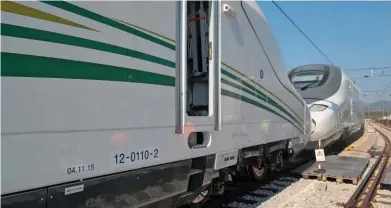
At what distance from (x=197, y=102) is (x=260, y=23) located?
2055 mm

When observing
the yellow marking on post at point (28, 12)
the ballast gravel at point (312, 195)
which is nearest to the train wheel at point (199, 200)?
the ballast gravel at point (312, 195)

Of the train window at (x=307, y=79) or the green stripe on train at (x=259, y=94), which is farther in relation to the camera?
the train window at (x=307, y=79)

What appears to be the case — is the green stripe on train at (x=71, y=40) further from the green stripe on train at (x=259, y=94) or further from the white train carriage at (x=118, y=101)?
the green stripe on train at (x=259, y=94)

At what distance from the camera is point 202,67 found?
4180 mm

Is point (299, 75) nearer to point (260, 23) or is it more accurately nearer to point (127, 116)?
point (260, 23)

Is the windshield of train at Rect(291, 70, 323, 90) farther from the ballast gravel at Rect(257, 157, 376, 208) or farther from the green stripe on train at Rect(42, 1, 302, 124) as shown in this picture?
the green stripe on train at Rect(42, 1, 302, 124)

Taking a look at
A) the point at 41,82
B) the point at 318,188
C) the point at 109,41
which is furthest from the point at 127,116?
the point at 318,188

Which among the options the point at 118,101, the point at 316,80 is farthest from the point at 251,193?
the point at 316,80

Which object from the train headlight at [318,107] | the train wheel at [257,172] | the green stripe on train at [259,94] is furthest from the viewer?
the train headlight at [318,107]

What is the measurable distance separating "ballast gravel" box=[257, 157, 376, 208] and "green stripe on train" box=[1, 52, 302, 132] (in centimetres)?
415

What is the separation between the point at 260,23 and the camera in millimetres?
5574

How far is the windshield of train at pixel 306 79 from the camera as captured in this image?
1307cm

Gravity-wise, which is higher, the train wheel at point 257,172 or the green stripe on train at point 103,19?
the green stripe on train at point 103,19

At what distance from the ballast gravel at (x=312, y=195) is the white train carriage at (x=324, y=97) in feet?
10.2
